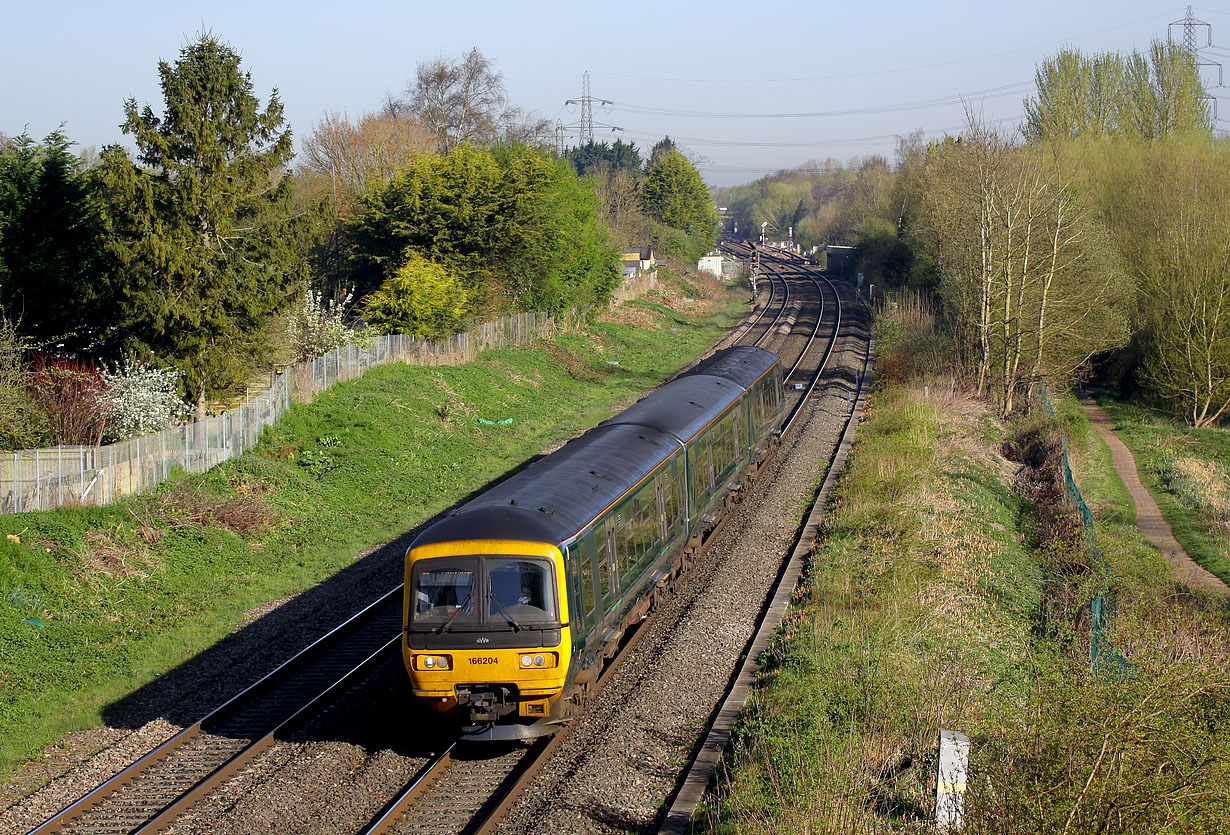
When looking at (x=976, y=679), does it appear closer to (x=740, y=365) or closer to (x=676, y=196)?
(x=740, y=365)

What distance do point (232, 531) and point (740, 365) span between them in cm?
1147

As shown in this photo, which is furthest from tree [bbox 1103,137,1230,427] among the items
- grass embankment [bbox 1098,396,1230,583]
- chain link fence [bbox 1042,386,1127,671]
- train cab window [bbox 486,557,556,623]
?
train cab window [bbox 486,557,556,623]

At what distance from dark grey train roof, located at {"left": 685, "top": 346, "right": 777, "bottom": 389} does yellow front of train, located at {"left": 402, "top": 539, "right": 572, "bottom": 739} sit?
11401 mm

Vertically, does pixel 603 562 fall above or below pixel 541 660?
above

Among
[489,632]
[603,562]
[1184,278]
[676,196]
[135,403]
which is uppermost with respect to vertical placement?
[676,196]

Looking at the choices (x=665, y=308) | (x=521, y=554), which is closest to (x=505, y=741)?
(x=521, y=554)

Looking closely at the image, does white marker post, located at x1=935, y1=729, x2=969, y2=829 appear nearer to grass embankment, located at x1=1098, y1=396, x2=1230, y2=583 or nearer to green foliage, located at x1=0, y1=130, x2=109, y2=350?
grass embankment, located at x1=1098, y1=396, x2=1230, y2=583

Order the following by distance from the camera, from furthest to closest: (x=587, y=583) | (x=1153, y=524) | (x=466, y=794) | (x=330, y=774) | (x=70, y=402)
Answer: (x=1153, y=524) → (x=70, y=402) → (x=587, y=583) → (x=330, y=774) → (x=466, y=794)

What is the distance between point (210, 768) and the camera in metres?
9.85

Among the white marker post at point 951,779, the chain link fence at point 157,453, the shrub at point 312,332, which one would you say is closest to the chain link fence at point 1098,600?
the white marker post at point 951,779

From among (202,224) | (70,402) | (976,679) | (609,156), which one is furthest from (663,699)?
(609,156)

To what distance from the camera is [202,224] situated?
20.6 m

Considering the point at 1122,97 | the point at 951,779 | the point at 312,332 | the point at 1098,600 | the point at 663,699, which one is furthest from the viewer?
the point at 1122,97

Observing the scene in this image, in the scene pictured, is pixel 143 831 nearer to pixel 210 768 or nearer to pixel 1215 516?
pixel 210 768
